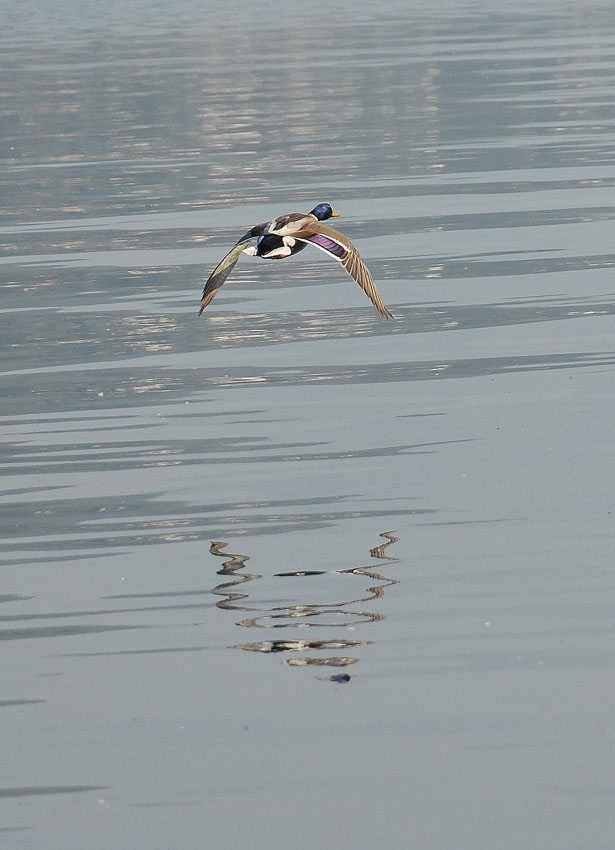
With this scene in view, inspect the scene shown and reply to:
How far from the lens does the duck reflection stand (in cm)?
607

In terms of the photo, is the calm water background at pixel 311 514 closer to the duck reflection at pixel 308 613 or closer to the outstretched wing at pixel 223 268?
the duck reflection at pixel 308 613

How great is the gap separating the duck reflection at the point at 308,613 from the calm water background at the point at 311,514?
0.6 inches

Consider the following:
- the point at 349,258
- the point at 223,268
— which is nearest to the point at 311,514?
the point at 349,258

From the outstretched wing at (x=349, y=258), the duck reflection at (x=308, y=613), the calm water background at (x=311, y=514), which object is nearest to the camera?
the calm water background at (x=311, y=514)

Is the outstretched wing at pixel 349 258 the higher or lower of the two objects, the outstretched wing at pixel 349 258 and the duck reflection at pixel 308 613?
the higher

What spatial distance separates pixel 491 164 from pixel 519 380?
9412mm

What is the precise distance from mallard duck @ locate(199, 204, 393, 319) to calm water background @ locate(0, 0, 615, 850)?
2.40 feet

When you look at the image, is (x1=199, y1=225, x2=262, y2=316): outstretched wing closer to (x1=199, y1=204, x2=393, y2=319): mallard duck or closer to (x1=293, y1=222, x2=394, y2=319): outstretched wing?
(x1=199, y1=204, x2=393, y2=319): mallard duck

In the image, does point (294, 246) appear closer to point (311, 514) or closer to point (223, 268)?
point (223, 268)

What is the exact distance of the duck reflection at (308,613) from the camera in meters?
6.07

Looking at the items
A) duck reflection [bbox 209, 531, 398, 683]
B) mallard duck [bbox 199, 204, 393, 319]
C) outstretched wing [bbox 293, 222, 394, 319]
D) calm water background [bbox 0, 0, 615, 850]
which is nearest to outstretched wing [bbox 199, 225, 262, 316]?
mallard duck [bbox 199, 204, 393, 319]

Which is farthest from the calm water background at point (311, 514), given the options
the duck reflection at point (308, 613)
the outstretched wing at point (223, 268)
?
the outstretched wing at point (223, 268)

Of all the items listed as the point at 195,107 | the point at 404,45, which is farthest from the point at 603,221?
the point at 404,45

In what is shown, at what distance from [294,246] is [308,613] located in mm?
3645
